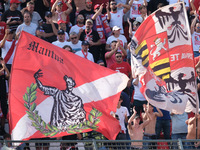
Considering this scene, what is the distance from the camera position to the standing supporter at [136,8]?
58.6 feet

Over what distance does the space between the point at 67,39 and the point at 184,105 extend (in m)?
5.93

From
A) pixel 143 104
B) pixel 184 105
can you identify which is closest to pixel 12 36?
pixel 143 104

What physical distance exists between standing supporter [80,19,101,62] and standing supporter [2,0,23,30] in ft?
6.09

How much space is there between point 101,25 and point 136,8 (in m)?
1.41

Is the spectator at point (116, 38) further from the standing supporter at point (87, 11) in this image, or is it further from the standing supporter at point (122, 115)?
the standing supporter at point (122, 115)

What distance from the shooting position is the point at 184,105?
37.3ft

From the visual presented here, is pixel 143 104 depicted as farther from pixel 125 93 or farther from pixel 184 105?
pixel 184 105

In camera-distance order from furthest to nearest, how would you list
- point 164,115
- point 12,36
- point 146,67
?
point 12,36 → point 164,115 → point 146,67

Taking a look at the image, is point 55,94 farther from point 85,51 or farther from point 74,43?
point 74,43

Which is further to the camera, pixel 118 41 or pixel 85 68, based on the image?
pixel 118 41

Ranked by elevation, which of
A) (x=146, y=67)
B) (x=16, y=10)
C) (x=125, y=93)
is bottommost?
(x=125, y=93)

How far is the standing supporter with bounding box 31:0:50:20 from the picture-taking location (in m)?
18.2

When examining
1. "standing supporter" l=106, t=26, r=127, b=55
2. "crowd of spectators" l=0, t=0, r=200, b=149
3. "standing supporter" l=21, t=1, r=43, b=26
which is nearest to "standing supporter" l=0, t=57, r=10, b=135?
"crowd of spectators" l=0, t=0, r=200, b=149

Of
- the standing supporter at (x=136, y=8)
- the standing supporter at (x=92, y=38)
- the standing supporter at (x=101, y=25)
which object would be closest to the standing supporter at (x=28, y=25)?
the standing supporter at (x=92, y=38)
